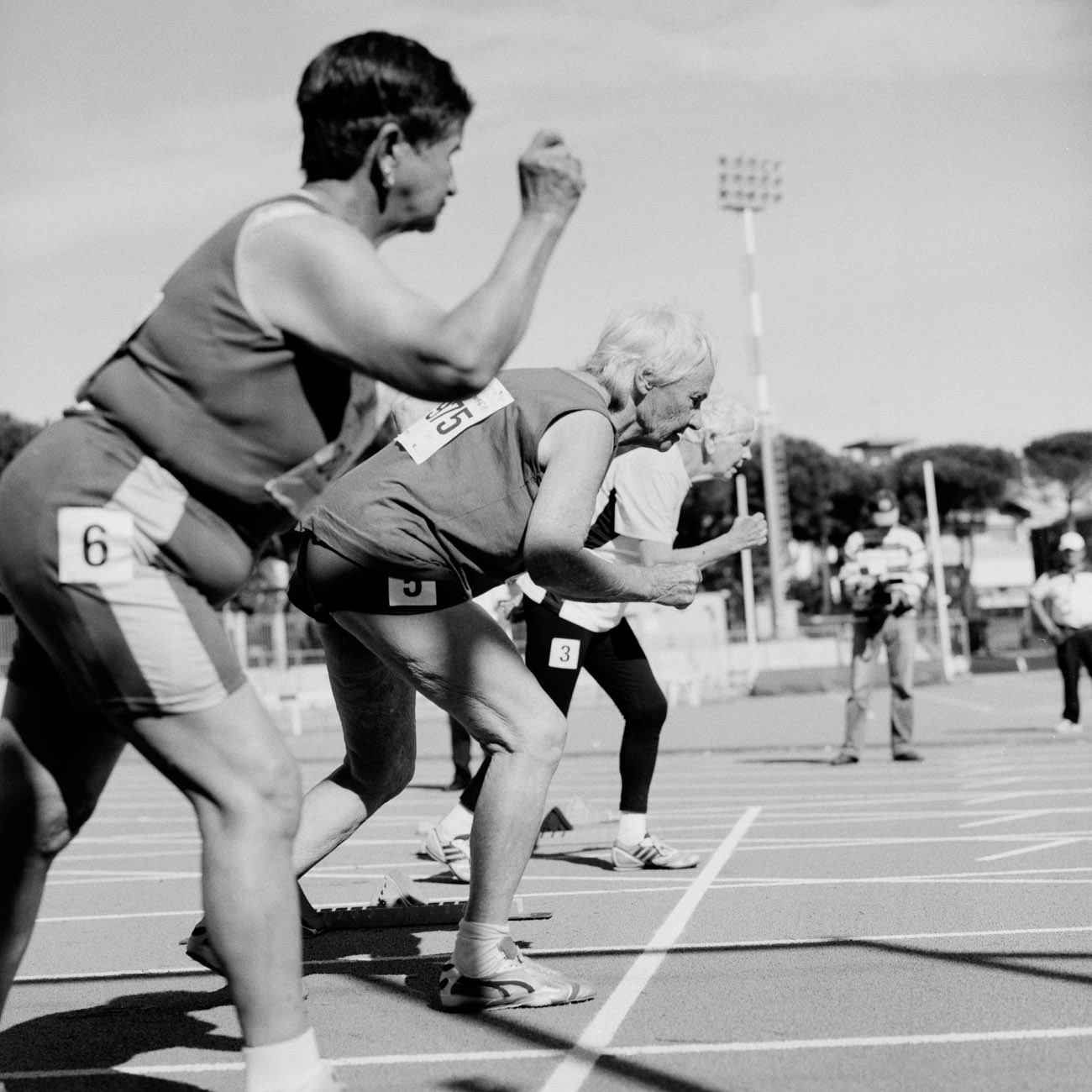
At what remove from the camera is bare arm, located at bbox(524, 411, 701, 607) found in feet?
12.9

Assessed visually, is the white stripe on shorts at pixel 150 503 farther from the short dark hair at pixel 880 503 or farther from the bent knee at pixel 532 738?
the short dark hair at pixel 880 503

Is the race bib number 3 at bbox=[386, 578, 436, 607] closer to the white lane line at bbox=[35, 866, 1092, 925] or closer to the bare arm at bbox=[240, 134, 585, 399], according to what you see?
the bare arm at bbox=[240, 134, 585, 399]

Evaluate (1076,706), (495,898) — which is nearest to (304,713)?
(1076,706)

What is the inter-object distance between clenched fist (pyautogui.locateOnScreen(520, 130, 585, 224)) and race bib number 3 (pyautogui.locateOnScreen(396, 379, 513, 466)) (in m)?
1.42

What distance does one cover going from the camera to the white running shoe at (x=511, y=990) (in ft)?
13.1

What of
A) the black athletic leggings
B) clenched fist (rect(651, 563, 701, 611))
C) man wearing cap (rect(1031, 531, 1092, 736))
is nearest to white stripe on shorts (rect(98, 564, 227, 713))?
clenched fist (rect(651, 563, 701, 611))

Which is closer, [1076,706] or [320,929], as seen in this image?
[320,929]

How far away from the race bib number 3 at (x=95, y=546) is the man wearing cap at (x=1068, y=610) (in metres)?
13.6

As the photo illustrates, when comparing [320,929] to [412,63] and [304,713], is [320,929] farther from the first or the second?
[304,713]

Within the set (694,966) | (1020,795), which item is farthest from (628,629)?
(1020,795)

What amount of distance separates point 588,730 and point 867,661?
8.36m

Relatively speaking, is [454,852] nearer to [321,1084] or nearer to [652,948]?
[652,948]

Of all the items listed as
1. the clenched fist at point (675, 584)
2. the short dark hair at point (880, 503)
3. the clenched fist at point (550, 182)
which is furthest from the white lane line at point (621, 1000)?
the short dark hair at point (880, 503)

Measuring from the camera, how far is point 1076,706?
14961 millimetres
